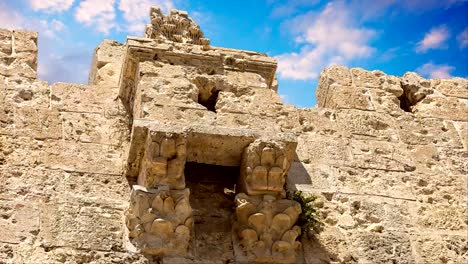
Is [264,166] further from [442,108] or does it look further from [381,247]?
[442,108]

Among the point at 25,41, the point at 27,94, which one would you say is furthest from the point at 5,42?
the point at 27,94

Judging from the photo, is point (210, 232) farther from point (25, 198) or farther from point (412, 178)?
point (412, 178)

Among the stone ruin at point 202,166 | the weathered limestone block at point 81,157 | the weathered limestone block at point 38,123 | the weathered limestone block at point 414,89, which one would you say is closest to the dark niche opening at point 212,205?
the stone ruin at point 202,166

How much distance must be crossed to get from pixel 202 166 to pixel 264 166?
0.79 metres

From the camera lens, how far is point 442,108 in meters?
7.99

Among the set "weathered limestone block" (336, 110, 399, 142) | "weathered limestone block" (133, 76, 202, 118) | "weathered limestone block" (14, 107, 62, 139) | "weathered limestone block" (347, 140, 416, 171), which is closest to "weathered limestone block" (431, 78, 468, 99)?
"weathered limestone block" (336, 110, 399, 142)

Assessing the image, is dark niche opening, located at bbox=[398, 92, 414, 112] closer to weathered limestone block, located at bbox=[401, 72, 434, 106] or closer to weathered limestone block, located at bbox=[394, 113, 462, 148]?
weathered limestone block, located at bbox=[401, 72, 434, 106]

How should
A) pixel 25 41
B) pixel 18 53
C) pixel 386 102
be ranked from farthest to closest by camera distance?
pixel 386 102
pixel 25 41
pixel 18 53

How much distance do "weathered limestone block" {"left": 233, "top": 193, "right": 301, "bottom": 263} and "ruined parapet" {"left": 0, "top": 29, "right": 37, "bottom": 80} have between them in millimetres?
2546

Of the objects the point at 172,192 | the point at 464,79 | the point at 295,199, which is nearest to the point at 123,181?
the point at 172,192

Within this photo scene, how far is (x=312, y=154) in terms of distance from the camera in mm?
6867

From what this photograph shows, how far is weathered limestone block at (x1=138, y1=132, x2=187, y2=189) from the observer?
5586 millimetres

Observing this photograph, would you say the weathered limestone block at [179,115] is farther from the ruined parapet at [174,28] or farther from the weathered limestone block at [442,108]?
the weathered limestone block at [442,108]

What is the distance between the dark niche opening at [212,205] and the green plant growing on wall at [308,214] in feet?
1.95
